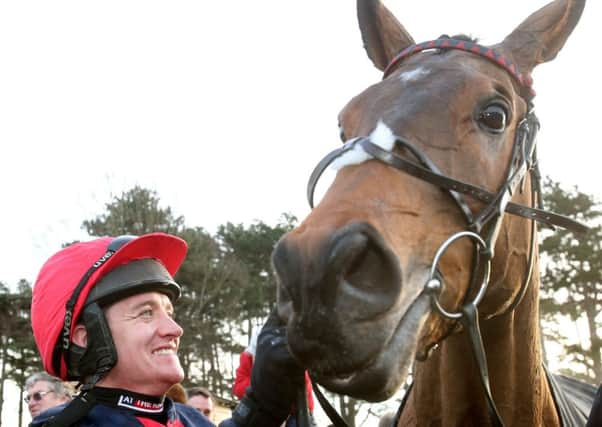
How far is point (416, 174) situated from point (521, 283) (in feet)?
2.91

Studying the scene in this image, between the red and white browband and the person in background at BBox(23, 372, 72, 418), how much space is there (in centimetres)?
583

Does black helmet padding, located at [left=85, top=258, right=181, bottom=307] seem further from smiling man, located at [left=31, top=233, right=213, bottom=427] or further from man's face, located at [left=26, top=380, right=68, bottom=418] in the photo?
man's face, located at [left=26, top=380, right=68, bottom=418]

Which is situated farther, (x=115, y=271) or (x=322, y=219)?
(x=115, y=271)

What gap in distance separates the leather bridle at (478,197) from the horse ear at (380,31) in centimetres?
64

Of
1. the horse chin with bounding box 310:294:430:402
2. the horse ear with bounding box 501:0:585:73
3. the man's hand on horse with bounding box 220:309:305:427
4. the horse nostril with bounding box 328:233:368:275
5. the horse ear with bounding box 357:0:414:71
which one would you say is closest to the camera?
the horse nostril with bounding box 328:233:368:275

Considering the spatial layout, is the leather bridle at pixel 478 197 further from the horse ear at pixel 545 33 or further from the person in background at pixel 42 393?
the person in background at pixel 42 393

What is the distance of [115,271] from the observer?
121 inches

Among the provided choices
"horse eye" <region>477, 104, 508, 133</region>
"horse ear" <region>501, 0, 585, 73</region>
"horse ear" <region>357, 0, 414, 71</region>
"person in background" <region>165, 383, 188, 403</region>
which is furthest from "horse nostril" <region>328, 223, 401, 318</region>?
"person in background" <region>165, 383, 188, 403</region>

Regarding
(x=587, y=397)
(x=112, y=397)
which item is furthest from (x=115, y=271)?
(x=587, y=397)

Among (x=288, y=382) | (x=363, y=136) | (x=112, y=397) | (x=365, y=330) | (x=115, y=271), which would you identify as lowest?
(x=112, y=397)

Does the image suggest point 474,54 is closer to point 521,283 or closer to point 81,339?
point 521,283

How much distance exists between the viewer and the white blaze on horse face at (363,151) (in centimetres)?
220

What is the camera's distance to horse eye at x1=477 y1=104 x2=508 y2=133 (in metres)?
2.48

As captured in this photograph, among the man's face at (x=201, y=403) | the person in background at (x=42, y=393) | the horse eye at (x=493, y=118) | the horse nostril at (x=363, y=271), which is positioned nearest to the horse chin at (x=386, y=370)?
the horse nostril at (x=363, y=271)
